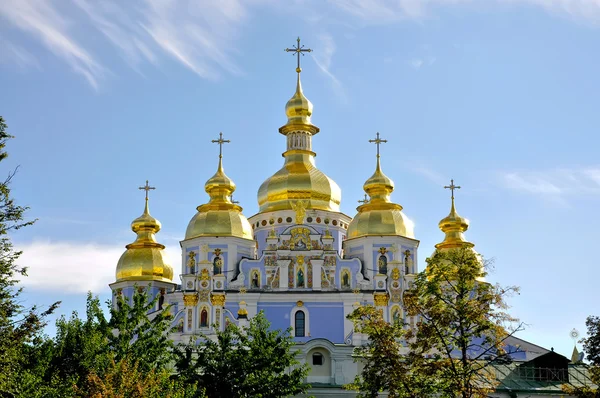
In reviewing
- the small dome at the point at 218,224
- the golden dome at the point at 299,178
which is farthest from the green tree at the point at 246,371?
the golden dome at the point at 299,178

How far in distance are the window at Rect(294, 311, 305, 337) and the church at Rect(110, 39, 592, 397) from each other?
0.18ft

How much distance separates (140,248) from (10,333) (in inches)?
1514

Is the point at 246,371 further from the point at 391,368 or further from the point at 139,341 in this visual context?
the point at 391,368

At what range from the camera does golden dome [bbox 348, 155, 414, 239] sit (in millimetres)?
59812

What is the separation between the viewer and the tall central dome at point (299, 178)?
64000 mm

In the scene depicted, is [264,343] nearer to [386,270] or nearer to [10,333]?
[10,333]

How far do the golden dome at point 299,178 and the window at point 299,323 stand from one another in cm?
833

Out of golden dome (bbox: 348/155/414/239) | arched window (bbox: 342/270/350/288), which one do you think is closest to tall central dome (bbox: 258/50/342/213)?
golden dome (bbox: 348/155/414/239)

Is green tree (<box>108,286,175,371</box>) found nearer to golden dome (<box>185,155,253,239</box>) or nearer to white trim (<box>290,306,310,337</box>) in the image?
white trim (<box>290,306,310,337</box>)

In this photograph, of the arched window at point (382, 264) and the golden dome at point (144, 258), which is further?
the golden dome at point (144, 258)

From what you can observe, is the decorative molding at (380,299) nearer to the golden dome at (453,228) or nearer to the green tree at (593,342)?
the golden dome at (453,228)

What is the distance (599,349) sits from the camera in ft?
108

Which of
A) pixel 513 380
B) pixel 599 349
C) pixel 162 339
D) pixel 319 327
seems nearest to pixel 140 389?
pixel 162 339

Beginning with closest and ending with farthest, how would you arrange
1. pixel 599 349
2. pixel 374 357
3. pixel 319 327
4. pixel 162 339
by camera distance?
1. pixel 374 357
2. pixel 599 349
3. pixel 162 339
4. pixel 319 327
